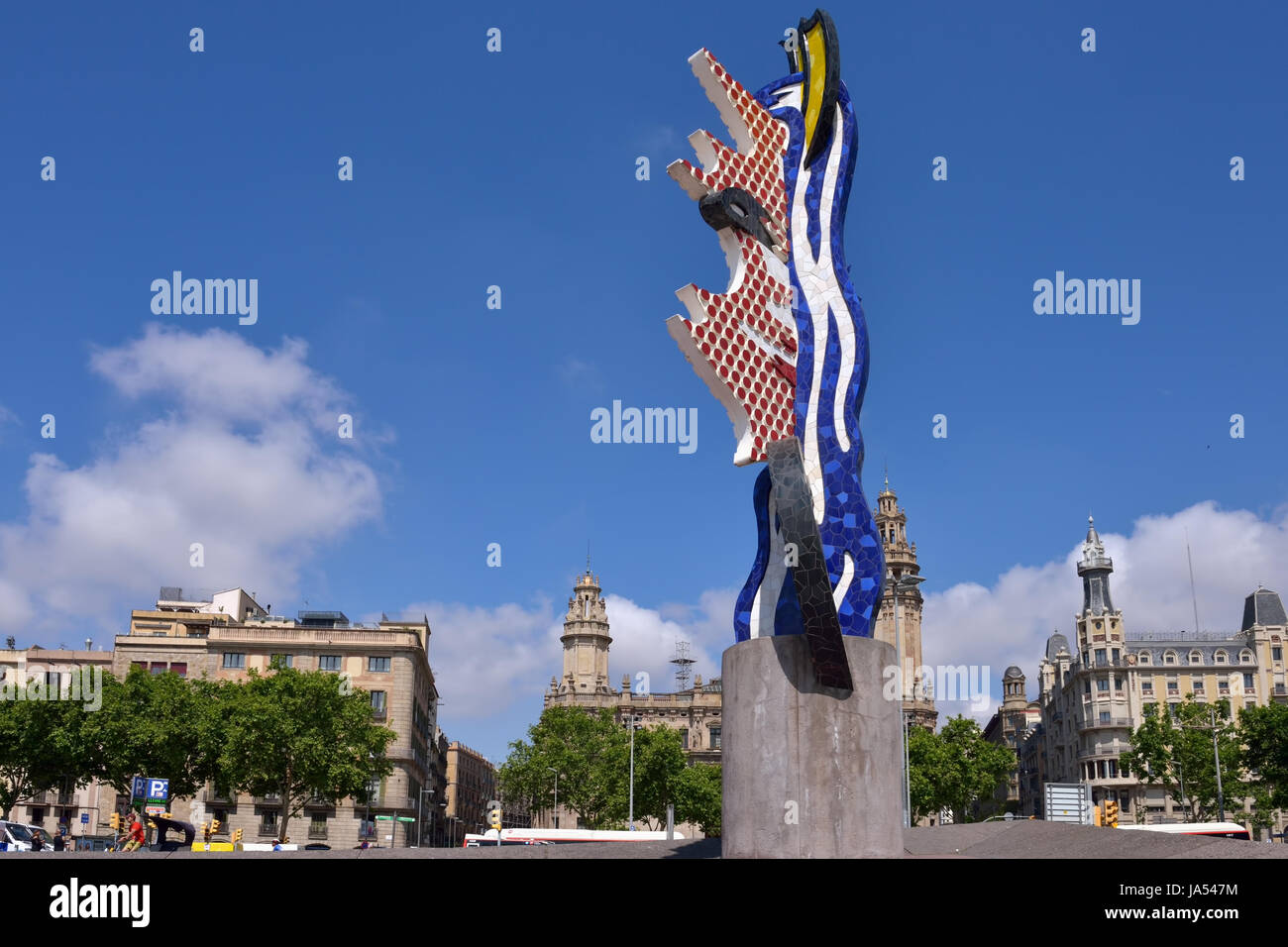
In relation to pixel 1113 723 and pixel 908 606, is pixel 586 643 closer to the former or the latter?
pixel 908 606

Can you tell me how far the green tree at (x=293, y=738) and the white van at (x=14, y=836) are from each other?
55.8 feet

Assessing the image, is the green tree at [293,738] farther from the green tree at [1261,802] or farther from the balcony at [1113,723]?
the balcony at [1113,723]

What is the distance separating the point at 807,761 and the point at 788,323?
1039 cm

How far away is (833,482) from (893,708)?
538 centimetres

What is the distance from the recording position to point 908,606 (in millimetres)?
155375

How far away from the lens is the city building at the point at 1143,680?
367 ft

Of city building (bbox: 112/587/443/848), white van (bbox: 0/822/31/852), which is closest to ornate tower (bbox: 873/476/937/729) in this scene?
city building (bbox: 112/587/443/848)

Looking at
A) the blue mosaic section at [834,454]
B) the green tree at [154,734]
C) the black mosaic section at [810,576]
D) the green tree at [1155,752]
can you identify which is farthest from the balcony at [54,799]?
the black mosaic section at [810,576]

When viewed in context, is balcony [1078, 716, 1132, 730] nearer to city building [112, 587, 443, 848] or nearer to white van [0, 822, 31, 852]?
city building [112, 587, 443, 848]

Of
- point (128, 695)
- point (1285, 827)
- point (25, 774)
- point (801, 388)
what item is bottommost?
point (1285, 827)

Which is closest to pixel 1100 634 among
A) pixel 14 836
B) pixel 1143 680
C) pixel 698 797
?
pixel 1143 680
